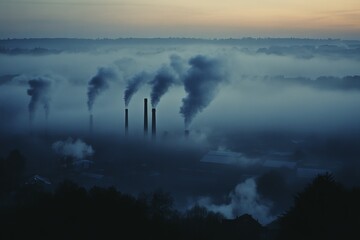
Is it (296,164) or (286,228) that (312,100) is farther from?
(286,228)

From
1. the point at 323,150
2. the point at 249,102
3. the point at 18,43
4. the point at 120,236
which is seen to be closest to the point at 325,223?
the point at 120,236

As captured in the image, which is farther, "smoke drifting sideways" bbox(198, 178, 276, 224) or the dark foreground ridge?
"smoke drifting sideways" bbox(198, 178, 276, 224)

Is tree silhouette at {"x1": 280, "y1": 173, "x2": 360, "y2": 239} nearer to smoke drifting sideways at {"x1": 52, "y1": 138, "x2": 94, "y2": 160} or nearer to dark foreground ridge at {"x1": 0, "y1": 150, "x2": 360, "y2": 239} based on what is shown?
dark foreground ridge at {"x1": 0, "y1": 150, "x2": 360, "y2": 239}

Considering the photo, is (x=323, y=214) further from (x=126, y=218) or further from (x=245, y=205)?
(x=245, y=205)

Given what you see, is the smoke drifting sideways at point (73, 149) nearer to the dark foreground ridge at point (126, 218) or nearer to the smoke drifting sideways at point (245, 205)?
the smoke drifting sideways at point (245, 205)

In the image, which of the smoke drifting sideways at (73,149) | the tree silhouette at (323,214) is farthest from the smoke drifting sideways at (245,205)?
the smoke drifting sideways at (73,149)

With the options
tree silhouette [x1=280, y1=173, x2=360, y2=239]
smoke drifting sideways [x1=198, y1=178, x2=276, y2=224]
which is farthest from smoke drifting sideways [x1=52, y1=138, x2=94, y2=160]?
tree silhouette [x1=280, y1=173, x2=360, y2=239]

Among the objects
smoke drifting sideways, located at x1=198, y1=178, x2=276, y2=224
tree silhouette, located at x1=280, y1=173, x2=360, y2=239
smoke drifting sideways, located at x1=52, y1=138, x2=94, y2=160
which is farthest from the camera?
smoke drifting sideways, located at x1=52, y1=138, x2=94, y2=160

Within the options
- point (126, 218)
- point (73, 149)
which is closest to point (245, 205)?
point (126, 218)
